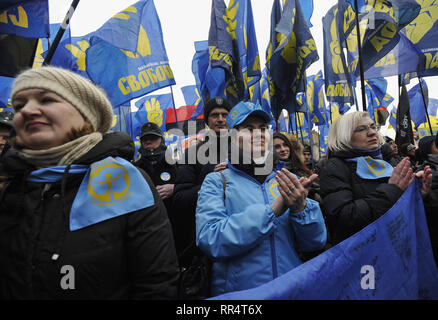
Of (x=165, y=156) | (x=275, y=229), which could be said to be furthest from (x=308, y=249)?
(x=165, y=156)

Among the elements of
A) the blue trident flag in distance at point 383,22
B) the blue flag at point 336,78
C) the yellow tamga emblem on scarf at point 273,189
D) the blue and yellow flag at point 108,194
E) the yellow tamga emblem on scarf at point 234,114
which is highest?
the blue trident flag in distance at point 383,22

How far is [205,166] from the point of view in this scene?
2523mm

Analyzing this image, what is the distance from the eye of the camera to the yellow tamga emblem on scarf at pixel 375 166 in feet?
6.88

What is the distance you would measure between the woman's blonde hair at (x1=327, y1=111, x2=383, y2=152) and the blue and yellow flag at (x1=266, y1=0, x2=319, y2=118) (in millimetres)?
2225

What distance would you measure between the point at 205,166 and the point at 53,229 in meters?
1.58

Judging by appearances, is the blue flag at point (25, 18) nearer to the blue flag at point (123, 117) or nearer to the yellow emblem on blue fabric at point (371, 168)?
the blue flag at point (123, 117)

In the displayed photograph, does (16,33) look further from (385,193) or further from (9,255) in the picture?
(385,193)

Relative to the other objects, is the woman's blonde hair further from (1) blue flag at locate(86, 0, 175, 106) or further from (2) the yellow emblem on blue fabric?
(1) blue flag at locate(86, 0, 175, 106)

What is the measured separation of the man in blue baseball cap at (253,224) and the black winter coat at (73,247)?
1.26ft

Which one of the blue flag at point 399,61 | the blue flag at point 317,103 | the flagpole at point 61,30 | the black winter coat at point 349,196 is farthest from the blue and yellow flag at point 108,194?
the blue flag at point 317,103

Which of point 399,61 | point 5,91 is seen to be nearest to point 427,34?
point 399,61

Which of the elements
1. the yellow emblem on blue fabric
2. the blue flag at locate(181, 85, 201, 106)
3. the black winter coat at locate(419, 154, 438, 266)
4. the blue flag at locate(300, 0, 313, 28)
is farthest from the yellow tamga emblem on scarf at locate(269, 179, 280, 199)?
the blue flag at locate(181, 85, 201, 106)

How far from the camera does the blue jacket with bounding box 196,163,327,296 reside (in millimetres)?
1449

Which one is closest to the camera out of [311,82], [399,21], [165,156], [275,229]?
[275,229]
